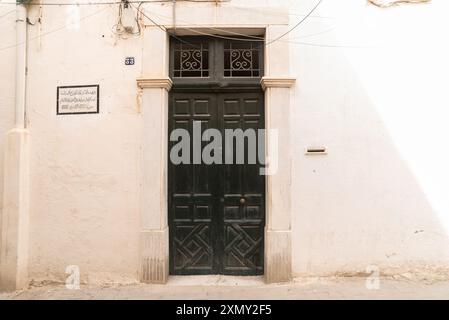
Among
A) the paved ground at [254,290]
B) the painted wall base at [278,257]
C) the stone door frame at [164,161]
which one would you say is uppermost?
the stone door frame at [164,161]

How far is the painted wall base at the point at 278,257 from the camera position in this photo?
16.1ft

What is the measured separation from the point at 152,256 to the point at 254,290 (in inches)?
54.1

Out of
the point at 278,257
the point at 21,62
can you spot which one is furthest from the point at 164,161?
the point at 21,62

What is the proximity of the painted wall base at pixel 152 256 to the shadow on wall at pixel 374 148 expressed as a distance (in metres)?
1.74

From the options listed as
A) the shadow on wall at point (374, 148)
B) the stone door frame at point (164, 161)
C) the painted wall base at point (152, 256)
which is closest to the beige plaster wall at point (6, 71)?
the stone door frame at point (164, 161)

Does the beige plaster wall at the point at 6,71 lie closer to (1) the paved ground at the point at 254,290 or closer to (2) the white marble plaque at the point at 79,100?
(2) the white marble plaque at the point at 79,100

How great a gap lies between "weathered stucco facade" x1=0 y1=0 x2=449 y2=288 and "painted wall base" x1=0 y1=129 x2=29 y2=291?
0.09ft

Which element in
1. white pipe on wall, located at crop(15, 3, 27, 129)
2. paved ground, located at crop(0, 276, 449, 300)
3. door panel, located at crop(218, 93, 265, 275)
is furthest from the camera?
door panel, located at crop(218, 93, 265, 275)

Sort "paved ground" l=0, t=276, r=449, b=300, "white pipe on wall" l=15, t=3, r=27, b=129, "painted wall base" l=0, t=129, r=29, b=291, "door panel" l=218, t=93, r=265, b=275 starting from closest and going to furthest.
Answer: "paved ground" l=0, t=276, r=449, b=300, "painted wall base" l=0, t=129, r=29, b=291, "white pipe on wall" l=15, t=3, r=27, b=129, "door panel" l=218, t=93, r=265, b=275

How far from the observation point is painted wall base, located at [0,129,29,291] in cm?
488

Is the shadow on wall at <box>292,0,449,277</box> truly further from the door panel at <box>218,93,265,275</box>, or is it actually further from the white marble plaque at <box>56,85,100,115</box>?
the white marble plaque at <box>56,85,100,115</box>

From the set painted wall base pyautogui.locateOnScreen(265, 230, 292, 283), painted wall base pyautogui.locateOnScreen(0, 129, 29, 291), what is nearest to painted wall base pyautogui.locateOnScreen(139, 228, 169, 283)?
painted wall base pyautogui.locateOnScreen(265, 230, 292, 283)

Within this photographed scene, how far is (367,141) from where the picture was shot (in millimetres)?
5023
